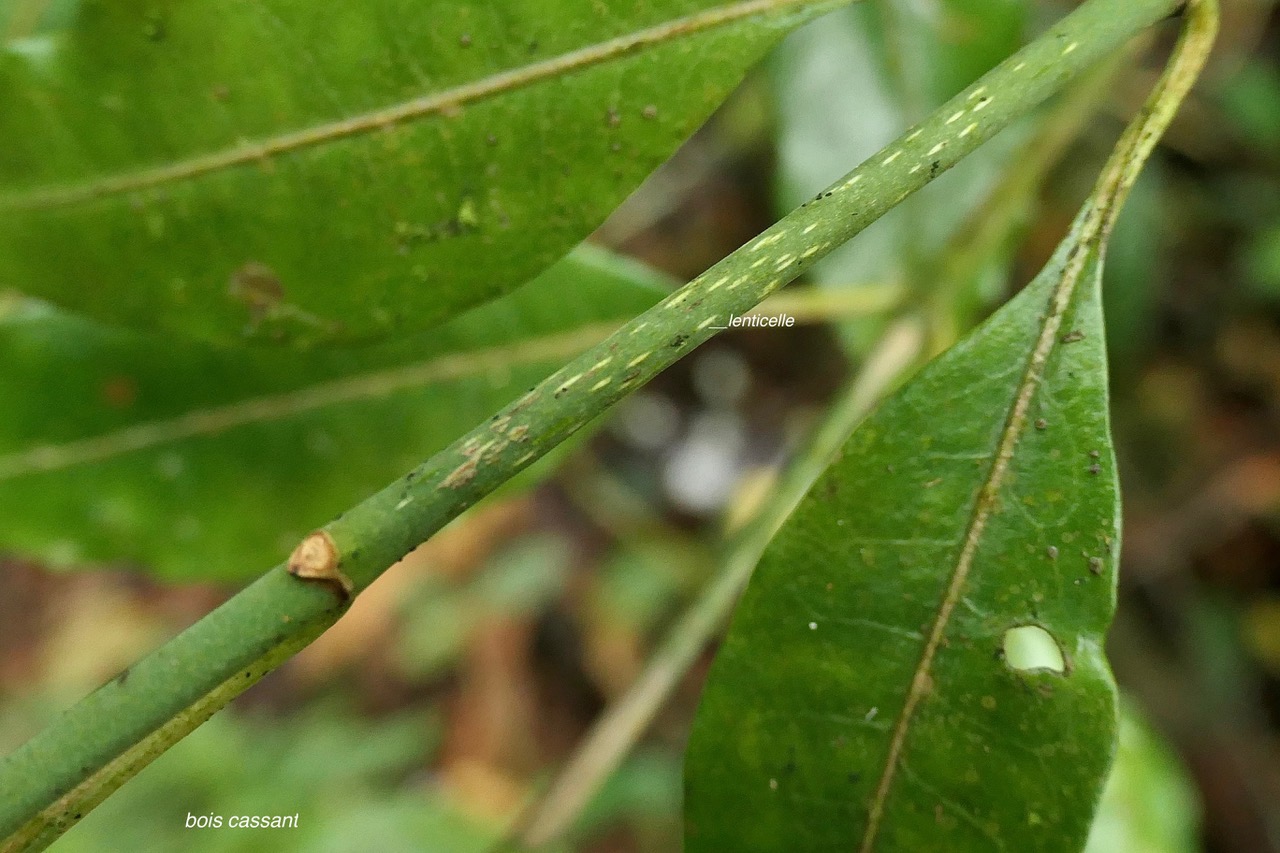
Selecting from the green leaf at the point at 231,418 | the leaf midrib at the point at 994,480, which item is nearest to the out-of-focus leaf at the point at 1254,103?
the green leaf at the point at 231,418

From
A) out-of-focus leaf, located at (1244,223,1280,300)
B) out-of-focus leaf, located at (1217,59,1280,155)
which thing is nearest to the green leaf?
out-of-focus leaf, located at (1244,223,1280,300)

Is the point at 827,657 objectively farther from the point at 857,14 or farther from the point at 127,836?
the point at 127,836

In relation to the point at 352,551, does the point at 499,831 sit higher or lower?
lower

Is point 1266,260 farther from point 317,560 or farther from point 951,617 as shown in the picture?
point 317,560

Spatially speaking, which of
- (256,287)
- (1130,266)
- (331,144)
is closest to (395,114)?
(331,144)

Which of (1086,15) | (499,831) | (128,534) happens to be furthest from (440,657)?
(1086,15)

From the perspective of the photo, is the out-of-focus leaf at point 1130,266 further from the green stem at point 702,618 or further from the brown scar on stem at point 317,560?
the brown scar on stem at point 317,560
